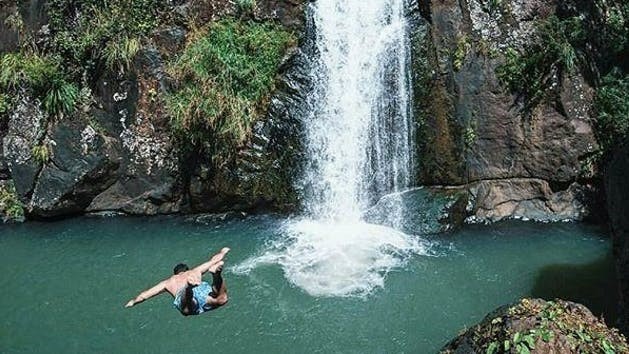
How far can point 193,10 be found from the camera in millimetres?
13219

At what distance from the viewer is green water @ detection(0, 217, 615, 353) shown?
31.9 ft

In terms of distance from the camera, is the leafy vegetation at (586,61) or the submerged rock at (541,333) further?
the leafy vegetation at (586,61)

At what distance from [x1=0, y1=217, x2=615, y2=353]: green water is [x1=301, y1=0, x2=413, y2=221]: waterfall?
151 centimetres

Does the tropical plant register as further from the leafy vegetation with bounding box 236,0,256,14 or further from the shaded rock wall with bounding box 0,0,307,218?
the leafy vegetation with bounding box 236,0,256,14

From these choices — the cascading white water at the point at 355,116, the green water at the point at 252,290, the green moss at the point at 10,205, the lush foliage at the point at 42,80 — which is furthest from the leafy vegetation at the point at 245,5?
the green moss at the point at 10,205

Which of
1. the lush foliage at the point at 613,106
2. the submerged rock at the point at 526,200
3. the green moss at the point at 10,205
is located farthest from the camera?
the green moss at the point at 10,205

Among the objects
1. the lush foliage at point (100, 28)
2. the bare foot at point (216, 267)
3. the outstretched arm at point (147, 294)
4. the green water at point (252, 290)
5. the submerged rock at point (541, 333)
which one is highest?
the lush foliage at point (100, 28)

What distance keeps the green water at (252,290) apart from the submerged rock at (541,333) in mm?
3028

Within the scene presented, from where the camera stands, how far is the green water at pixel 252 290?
31.9 feet

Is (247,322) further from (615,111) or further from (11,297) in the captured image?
(615,111)

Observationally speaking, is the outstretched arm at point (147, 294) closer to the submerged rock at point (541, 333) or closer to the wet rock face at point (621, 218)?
the submerged rock at point (541, 333)

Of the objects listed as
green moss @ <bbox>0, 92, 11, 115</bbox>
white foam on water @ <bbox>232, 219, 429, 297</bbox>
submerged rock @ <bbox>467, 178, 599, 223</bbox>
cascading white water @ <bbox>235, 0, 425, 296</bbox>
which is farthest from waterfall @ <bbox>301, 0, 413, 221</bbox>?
green moss @ <bbox>0, 92, 11, 115</bbox>

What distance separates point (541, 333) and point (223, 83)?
850cm

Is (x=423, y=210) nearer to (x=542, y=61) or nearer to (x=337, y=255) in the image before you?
(x=337, y=255)
